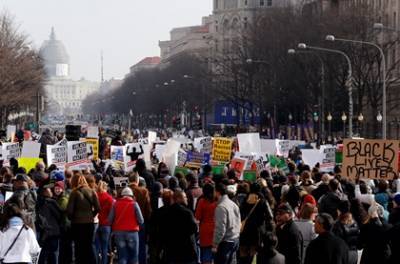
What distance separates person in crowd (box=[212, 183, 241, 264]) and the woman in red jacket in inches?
11.9

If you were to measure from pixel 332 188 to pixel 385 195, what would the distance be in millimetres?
1071

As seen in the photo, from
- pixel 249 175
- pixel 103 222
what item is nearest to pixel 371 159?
pixel 249 175

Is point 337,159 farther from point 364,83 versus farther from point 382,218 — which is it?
point 364,83

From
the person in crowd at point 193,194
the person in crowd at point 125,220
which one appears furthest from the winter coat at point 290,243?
the person in crowd at point 193,194

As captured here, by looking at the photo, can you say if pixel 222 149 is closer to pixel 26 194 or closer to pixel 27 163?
pixel 27 163

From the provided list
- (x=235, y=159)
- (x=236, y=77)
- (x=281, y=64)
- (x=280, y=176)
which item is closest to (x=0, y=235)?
(x=280, y=176)

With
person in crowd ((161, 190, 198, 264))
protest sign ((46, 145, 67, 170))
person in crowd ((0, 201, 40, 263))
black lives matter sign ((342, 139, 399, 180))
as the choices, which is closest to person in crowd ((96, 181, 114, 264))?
person in crowd ((161, 190, 198, 264))

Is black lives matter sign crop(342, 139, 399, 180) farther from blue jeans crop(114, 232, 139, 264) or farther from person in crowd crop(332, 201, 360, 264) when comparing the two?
person in crowd crop(332, 201, 360, 264)

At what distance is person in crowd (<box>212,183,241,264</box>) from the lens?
16.7 m

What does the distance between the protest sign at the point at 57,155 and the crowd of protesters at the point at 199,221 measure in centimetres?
457

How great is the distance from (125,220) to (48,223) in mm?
1150

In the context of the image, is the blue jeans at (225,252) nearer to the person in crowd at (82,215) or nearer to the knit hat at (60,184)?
the person in crowd at (82,215)

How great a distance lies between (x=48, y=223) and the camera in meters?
18.7

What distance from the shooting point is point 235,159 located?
26312 millimetres
